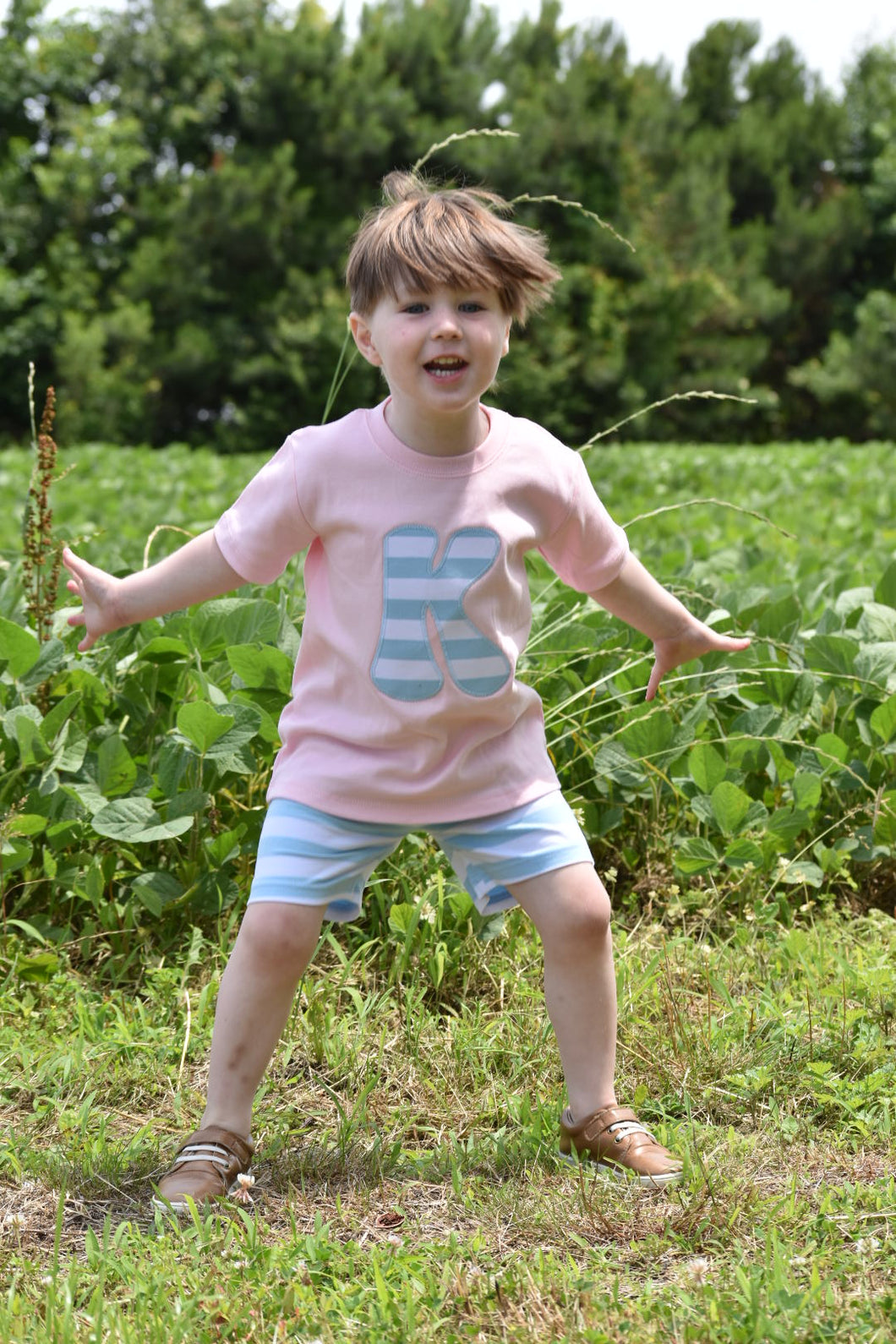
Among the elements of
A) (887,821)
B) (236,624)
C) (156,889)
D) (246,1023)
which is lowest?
(246,1023)

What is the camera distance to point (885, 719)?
311 cm

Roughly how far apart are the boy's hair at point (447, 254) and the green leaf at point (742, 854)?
127 cm

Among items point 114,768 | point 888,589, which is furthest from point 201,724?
point 888,589

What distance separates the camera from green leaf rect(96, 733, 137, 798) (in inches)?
108

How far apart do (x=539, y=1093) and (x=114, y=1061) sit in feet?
2.40

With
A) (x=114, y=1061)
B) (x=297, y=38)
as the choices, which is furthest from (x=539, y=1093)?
(x=297, y=38)

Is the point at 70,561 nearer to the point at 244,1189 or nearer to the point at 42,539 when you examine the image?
the point at 42,539

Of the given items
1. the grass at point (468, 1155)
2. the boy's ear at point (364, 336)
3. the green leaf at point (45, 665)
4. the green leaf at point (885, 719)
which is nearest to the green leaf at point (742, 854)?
the grass at point (468, 1155)

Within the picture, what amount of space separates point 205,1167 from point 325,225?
26839mm

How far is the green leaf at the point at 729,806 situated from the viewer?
291cm

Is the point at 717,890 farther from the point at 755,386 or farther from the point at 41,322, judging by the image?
the point at 755,386

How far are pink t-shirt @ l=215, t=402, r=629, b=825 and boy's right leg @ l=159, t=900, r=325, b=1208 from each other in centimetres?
19

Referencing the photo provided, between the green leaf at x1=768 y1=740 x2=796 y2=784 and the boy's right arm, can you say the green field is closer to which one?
the green leaf at x1=768 y1=740 x2=796 y2=784

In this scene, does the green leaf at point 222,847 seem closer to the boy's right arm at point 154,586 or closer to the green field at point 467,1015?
the green field at point 467,1015
